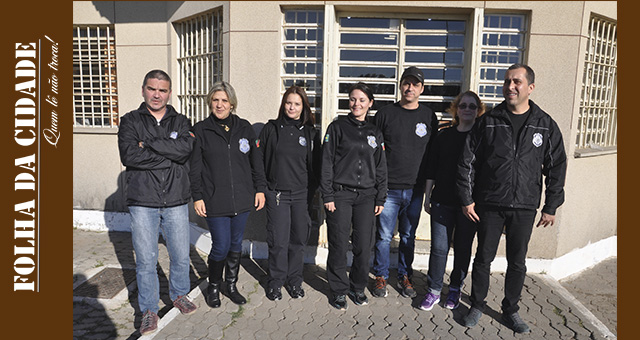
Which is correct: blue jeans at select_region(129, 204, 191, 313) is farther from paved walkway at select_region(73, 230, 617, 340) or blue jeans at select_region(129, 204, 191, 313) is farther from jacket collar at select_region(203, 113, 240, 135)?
jacket collar at select_region(203, 113, 240, 135)

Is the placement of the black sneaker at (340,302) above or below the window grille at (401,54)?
below

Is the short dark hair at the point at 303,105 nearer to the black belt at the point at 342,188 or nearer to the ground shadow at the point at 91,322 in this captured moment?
the black belt at the point at 342,188

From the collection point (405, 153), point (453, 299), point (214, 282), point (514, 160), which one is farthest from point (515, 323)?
point (214, 282)

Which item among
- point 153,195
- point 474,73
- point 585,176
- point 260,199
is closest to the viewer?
point 153,195

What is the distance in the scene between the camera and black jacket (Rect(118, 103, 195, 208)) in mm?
3322

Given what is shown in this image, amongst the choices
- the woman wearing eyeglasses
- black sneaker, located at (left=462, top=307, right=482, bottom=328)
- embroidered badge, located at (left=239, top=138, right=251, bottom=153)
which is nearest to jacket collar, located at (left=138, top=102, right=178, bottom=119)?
embroidered badge, located at (left=239, top=138, right=251, bottom=153)

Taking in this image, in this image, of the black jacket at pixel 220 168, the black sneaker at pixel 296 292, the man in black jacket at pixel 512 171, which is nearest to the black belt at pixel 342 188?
the black jacket at pixel 220 168

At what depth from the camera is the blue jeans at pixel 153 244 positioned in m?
3.43

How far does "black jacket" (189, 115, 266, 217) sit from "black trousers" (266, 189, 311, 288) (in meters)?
0.32

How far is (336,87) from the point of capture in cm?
520

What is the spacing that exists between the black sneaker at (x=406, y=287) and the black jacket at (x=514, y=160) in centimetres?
123

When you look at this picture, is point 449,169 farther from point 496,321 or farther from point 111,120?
point 111,120

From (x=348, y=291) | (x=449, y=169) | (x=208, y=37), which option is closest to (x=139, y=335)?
(x=348, y=291)

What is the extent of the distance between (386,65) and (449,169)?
1.99 metres
